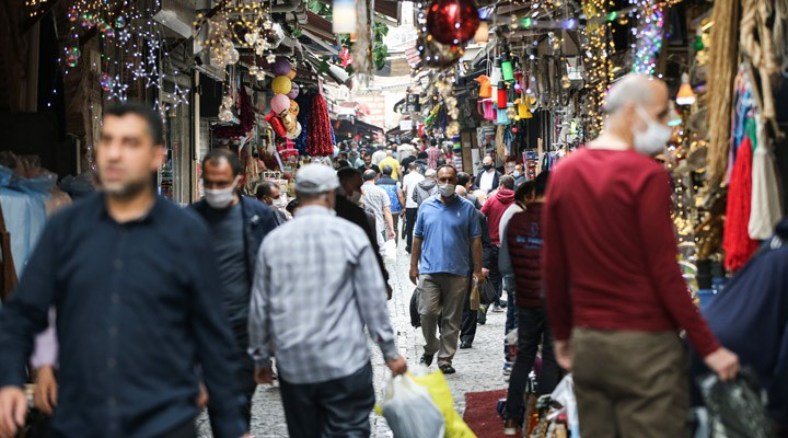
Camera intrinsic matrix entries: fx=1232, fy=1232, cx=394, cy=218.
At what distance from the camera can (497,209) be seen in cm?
1518

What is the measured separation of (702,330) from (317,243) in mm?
2117

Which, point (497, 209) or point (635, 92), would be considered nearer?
point (635, 92)

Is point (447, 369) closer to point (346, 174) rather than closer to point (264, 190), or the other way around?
point (346, 174)

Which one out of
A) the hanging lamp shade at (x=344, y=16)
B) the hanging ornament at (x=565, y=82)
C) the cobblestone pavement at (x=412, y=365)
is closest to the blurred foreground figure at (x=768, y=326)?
the cobblestone pavement at (x=412, y=365)

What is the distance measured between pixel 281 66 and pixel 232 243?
12626 millimetres

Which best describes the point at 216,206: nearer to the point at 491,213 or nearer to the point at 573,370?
the point at 573,370

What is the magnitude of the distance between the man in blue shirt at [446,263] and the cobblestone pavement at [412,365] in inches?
14.8

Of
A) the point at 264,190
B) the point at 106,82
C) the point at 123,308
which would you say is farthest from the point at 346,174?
the point at 123,308

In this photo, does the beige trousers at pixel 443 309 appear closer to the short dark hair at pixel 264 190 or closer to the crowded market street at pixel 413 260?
the crowded market street at pixel 413 260

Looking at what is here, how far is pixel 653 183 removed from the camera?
4.81 m

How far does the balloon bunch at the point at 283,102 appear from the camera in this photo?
19.8m

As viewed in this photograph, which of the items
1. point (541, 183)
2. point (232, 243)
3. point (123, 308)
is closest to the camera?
point (123, 308)

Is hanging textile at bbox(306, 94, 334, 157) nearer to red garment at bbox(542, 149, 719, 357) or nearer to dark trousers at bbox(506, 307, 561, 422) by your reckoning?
dark trousers at bbox(506, 307, 561, 422)

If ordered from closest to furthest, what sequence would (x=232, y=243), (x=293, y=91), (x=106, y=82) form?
(x=232, y=243)
(x=106, y=82)
(x=293, y=91)
